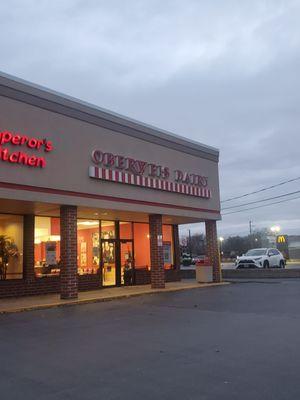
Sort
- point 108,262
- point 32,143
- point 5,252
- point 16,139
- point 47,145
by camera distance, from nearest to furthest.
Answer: point 16,139 → point 32,143 → point 47,145 → point 5,252 → point 108,262

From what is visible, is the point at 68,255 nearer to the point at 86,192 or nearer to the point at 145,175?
the point at 86,192

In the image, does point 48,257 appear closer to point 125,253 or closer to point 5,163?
point 125,253

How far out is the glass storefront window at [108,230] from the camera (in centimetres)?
2292

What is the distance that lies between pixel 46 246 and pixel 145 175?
508cm

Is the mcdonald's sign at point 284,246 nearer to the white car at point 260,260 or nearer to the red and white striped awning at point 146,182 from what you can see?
the white car at point 260,260

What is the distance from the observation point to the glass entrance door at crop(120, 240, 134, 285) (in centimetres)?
2370

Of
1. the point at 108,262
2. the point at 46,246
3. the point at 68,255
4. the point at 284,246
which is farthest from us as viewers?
the point at 284,246

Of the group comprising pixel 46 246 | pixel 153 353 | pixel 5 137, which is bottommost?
pixel 153 353

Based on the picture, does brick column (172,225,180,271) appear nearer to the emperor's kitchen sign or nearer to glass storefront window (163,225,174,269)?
glass storefront window (163,225,174,269)

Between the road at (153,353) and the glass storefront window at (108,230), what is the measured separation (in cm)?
880

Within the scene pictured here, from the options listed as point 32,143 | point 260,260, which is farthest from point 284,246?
point 32,143

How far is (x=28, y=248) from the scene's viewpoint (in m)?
19.6

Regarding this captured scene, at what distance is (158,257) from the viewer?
2139cm

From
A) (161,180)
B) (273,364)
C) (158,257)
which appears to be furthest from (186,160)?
(273,364)
